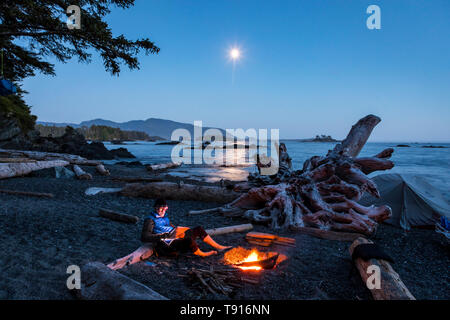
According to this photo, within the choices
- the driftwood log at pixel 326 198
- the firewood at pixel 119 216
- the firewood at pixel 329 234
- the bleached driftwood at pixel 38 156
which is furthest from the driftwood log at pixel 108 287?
the bleached driftwood at pixel 38 156

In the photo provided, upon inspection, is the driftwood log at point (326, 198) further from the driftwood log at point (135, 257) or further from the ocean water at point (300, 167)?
the ocean water at point (300, 167)

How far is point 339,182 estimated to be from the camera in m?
7.77

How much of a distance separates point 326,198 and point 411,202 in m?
3.77

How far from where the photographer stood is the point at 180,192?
10.4 meters

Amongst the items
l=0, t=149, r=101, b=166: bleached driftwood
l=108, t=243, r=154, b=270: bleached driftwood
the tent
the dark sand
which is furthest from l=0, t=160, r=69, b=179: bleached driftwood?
the tent

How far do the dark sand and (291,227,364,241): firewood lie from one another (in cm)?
26

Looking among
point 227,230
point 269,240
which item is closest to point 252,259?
point 269,240

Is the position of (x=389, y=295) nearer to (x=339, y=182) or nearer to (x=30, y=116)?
(x=339, y=182)

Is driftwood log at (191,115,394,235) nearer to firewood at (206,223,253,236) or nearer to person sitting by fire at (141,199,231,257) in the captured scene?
firewood at (206,223,253,236)

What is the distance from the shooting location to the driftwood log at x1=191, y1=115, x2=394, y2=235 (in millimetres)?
6992

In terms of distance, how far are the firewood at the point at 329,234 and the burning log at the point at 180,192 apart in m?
3.70

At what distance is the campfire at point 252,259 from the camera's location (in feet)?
14.1
